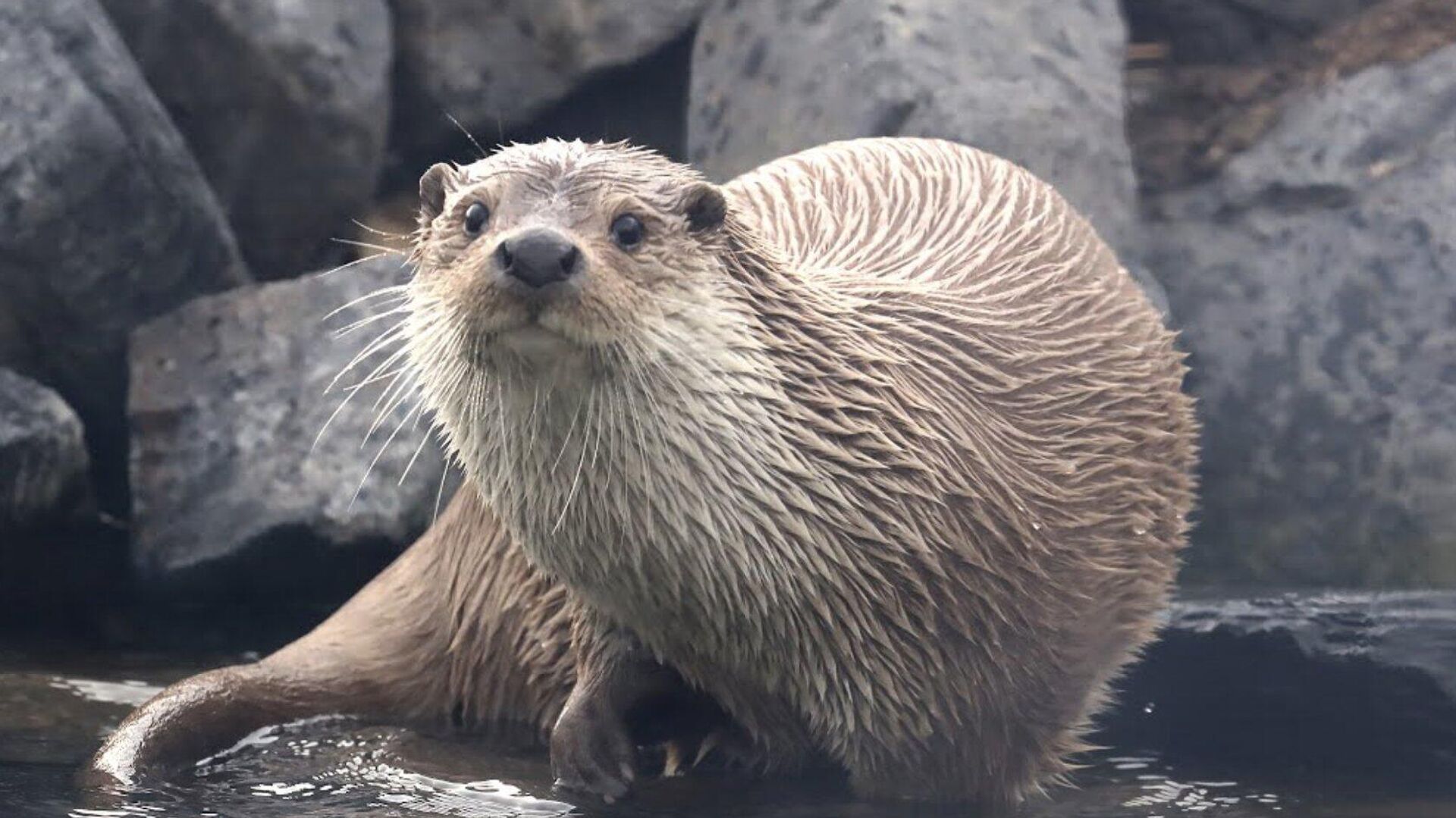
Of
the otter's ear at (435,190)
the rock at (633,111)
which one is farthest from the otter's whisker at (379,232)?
the rock at (633,111)

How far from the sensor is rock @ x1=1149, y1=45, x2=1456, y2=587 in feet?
16.2

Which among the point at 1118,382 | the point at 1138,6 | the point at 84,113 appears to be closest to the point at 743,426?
the point at 1118,382

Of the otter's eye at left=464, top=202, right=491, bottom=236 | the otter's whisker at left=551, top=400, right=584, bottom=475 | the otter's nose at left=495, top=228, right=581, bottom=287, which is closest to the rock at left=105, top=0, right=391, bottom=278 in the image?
the otter's eye at left=464, top=202, right=491, bottom=236

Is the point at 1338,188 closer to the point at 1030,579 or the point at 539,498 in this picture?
the point at 1030,579

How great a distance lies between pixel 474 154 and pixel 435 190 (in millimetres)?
2580

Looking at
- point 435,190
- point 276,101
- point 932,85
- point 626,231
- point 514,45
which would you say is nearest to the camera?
point 626,231

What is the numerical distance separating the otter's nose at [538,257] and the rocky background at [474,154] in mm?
1675

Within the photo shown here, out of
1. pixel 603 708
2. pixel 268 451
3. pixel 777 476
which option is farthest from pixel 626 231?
pixel 268 451

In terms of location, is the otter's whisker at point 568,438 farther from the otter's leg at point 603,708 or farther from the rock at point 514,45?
the rock at point 514,45

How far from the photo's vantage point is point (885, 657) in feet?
11.2

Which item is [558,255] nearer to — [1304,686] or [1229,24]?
[1304,686]

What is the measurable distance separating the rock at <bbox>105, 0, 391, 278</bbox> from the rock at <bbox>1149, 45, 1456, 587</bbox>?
2.02m

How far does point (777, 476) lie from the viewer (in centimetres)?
327

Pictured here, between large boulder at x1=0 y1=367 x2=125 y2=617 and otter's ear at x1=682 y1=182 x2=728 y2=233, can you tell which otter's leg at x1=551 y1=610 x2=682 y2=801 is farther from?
large boulder at x1=0 y1=367 x2=125 y2=617
